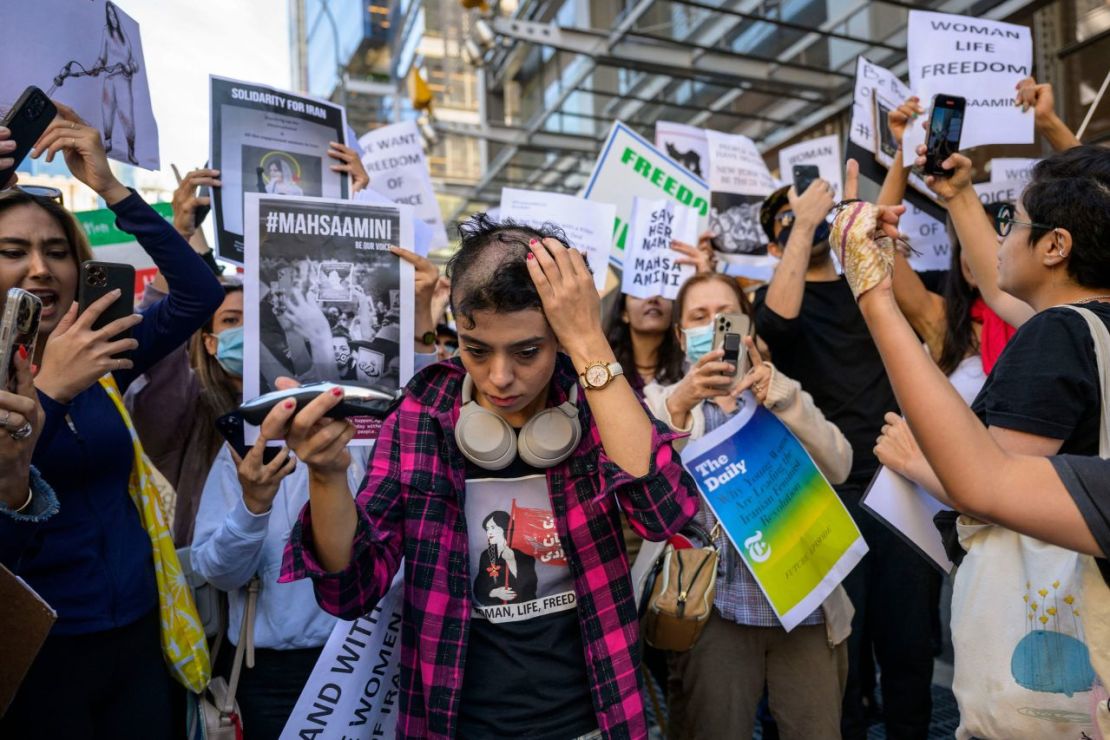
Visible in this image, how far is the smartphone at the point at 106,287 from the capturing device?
1749 millimetres

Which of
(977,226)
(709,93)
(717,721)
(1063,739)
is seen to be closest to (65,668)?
(717,721)

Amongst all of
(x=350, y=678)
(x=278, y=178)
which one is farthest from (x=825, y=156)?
(x=350, y=678)

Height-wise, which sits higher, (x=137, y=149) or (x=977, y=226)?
(x=137, y=149)

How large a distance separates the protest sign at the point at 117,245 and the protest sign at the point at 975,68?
365 cm

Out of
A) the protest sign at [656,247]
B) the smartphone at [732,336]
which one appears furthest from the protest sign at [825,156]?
the smartphone at [732,336]

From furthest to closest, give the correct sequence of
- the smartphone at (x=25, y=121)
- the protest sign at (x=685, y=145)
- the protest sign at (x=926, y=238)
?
the protest sign at (x=685, y=145)
the protest sign at (x=926, y=238)
the smartphone at (x=25, y=121)

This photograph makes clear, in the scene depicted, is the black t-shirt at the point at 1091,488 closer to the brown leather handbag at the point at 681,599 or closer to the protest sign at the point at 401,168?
the brown leather handbag at the point at 681,599

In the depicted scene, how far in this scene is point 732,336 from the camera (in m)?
2.55

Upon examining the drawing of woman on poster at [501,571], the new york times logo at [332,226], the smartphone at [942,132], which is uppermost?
the smartphone at [942,132]

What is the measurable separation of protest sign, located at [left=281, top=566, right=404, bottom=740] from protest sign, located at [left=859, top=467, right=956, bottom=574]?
130 cm

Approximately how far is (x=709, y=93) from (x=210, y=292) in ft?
32.3

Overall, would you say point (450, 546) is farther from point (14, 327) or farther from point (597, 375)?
point (14, 327)

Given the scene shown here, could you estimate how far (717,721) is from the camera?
2514mm

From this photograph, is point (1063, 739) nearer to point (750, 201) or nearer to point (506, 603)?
point (506, 603)
